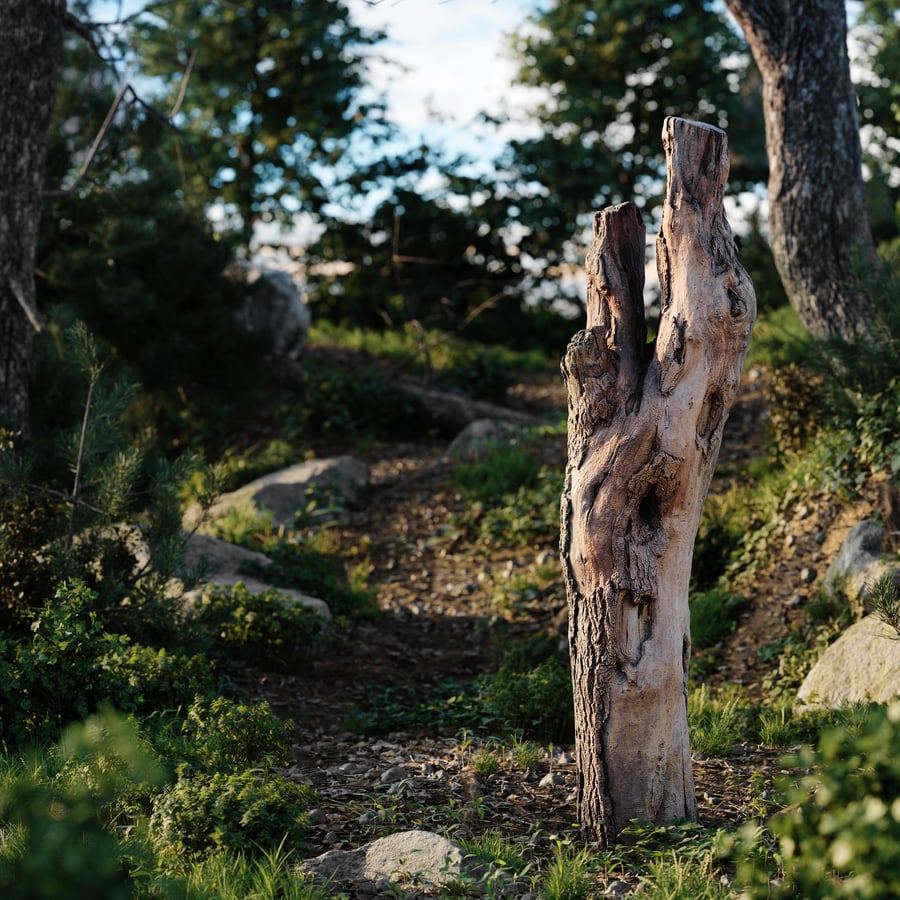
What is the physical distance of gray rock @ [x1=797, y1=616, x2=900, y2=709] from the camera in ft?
17.6

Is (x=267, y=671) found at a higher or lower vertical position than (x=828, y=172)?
lower

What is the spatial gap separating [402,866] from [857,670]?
3075 millimetres

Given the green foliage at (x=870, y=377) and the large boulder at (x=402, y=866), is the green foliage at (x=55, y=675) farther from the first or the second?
the green foliage at (x=870, y=377)

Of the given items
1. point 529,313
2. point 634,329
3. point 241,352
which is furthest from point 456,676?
point 529,313

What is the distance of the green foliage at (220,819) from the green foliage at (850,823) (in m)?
1.73

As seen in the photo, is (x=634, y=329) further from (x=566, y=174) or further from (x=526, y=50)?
(x=526, y=50)

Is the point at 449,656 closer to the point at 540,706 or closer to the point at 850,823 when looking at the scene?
the point at 540,706

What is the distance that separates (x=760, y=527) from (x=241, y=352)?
19.9ft

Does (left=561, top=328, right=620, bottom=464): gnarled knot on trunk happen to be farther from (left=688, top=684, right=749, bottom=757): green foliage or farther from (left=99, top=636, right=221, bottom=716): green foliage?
(left=99, top=636, right=221, bottom=716): green foliage

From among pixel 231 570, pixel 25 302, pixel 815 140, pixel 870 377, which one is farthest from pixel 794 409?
pixel 25 302

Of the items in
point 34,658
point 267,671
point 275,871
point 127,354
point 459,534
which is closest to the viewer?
point 275,871

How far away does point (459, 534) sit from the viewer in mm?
9125

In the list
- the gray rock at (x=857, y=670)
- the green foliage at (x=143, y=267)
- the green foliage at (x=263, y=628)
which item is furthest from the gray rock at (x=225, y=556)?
the gray rock at (x=857, y=670)

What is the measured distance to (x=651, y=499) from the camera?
409cm
